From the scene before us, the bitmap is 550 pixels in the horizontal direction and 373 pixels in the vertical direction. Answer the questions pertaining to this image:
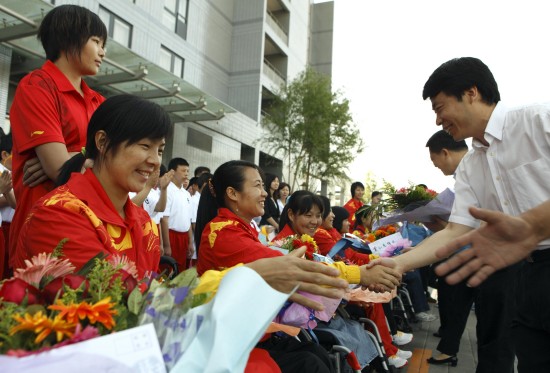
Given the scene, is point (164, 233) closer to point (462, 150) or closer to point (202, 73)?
point (462, 150)

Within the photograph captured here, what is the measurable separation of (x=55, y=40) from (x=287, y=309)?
1692 mm

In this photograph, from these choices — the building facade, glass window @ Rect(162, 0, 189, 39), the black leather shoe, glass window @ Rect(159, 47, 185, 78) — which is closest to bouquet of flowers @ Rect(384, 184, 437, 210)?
the black leather shoe

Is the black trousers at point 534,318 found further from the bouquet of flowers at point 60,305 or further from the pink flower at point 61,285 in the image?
the pink flower at point 61,285

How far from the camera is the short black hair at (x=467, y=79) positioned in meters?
2.51

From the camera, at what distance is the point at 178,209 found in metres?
5.80

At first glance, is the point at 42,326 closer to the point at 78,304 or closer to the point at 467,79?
the point at 78,304

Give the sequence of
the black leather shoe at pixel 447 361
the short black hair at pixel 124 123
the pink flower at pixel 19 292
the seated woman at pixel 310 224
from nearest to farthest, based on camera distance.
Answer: the pink flower at pixel 19 292 < the short black hair at pixel 124 123 < the seated woman at pixel 310 224 < the black leather shoe at pixel 447 361

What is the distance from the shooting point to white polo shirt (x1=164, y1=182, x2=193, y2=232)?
5.68m

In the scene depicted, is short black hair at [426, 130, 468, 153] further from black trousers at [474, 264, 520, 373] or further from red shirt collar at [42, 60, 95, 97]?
red shirt collar at [42, 60, 95, 97]

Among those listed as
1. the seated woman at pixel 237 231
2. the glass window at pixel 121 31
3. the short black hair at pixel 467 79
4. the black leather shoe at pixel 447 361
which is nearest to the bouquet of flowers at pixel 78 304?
the seated woman at pixel 237 231

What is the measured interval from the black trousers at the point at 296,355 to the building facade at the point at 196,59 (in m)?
7.38

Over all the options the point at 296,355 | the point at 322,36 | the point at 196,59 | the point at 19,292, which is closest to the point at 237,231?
the point at 296,355

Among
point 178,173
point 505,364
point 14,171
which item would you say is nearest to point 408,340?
point 505,364

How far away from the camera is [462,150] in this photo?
418cm
